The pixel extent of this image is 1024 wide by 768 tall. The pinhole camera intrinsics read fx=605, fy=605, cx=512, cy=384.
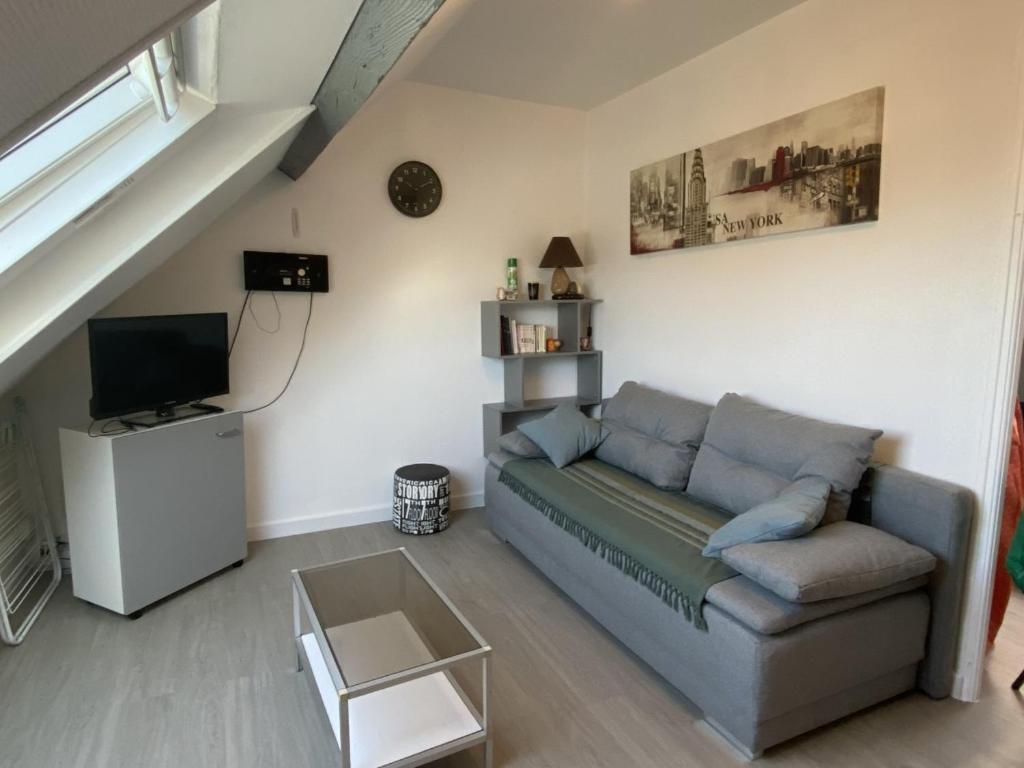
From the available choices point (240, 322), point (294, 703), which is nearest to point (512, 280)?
point (240, 322)

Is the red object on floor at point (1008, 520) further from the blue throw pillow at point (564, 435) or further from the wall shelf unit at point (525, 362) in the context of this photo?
the wall shelf unit at point (525, 362)

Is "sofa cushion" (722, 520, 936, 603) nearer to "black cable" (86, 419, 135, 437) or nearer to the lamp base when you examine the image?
the lamp base

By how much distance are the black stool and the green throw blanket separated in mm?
419

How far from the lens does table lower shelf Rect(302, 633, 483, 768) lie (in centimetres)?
170

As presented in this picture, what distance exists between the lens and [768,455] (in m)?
2.50

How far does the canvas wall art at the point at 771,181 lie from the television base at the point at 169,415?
258 centimetres

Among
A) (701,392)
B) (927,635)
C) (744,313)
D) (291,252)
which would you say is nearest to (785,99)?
(744,313)

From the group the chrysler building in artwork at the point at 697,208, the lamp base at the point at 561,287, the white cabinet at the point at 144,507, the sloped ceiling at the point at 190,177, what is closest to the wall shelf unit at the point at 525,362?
the lamp base at the point at 561,287

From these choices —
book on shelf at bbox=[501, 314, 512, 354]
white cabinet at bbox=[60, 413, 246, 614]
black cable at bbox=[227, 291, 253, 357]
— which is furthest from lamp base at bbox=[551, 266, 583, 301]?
white cabinet at bbox=[60, 413, 246, 614]

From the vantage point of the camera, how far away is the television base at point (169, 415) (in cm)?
269

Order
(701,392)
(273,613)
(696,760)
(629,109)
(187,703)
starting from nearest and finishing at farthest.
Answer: (696,760) < (187,703) < (273,613) < (701,392) < (629,109)

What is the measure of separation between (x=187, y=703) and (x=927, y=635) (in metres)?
2.61

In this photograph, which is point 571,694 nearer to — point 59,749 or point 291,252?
point 59,749

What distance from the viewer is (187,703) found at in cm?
211
